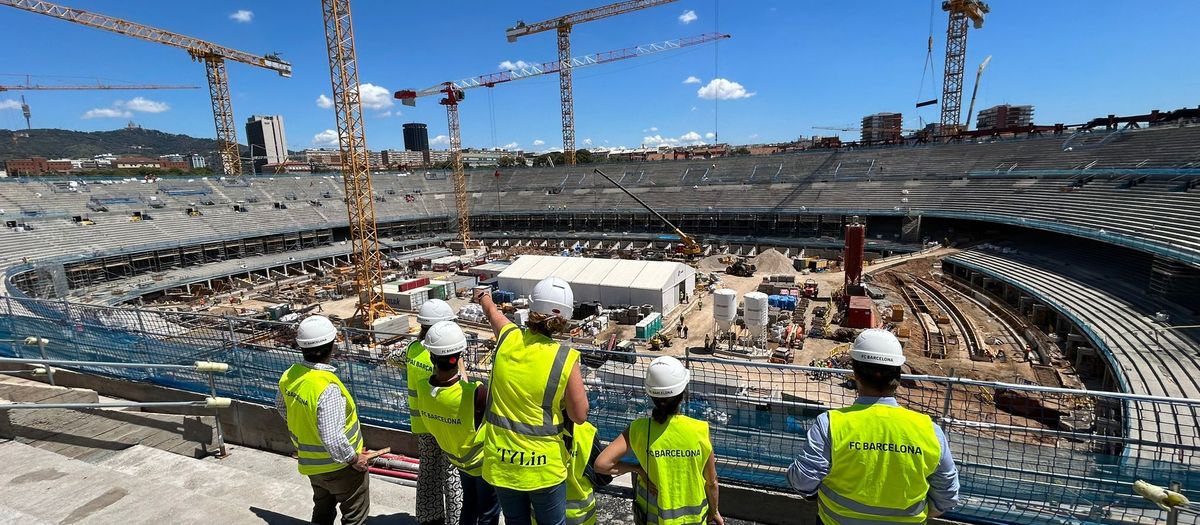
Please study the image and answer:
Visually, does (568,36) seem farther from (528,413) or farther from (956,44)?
(528,413)

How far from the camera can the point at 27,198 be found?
3117 cm

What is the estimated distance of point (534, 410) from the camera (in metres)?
2.65

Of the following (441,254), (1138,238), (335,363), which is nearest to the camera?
(335,363)

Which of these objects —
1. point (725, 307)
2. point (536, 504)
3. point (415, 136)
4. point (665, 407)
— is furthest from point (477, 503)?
point (415, 136)

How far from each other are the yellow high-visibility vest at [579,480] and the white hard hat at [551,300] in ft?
2.21

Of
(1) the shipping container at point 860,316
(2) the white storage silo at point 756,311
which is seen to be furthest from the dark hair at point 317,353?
(1) the shipping container at point 860,316

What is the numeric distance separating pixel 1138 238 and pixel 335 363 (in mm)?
25013

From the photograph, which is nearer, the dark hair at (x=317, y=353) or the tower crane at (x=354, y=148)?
the dark hair at (x=317, y=353)

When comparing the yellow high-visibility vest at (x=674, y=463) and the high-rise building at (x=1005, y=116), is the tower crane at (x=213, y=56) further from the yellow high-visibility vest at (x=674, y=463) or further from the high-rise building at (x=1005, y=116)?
the high-rise building at (x=1005, y=116)

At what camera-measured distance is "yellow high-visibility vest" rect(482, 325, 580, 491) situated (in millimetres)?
2635

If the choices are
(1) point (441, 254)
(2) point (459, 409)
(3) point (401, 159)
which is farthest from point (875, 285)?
(3) point (401, 159)

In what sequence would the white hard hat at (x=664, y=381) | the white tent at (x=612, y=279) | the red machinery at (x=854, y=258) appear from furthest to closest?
the white tent at (x=612, y=279) → the red machinery at (x=854, y=258) → the white hard hat at (x=664, y=381)

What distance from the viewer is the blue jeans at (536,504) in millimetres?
2746

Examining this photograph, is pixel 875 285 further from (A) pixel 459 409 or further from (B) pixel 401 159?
(B) pixel 401 159
